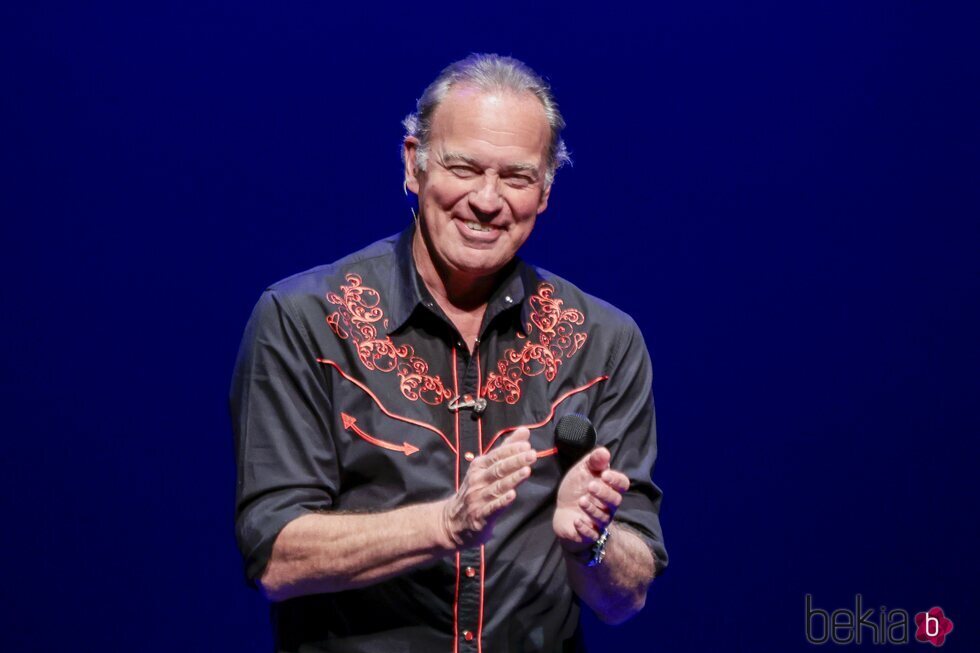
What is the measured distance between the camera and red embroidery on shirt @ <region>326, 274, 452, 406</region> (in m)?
2.06

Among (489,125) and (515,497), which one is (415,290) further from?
(515,497)

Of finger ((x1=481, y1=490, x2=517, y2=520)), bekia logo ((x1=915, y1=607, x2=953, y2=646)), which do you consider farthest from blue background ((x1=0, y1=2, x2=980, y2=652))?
finger ((x1=481, y1=490, x2=517, y2=520))

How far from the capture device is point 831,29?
3162 mm

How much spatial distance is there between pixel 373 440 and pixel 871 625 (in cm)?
179

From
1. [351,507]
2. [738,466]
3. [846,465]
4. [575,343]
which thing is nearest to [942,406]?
[846,465]

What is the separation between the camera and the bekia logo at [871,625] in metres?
3.22

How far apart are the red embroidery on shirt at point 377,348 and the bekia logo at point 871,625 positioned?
→ 5.26 ft

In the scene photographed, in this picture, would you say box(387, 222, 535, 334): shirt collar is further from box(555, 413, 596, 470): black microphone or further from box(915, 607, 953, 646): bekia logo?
box(915, 607, 953, 646): bekia logo

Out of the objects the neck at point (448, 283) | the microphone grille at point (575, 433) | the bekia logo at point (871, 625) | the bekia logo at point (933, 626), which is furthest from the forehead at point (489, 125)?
the bekia logo at point (933, 626)

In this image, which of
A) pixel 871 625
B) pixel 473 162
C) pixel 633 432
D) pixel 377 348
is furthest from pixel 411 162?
pixel 871 625

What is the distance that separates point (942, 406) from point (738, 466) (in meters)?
0.57

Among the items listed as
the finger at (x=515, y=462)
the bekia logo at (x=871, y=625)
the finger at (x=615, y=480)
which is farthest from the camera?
the bekia logo at (x=871, y=625)

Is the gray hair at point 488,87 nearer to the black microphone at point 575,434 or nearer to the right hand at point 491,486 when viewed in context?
the black microphone at point 575,434

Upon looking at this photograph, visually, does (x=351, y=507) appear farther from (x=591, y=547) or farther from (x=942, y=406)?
(x=942, y=406)
